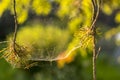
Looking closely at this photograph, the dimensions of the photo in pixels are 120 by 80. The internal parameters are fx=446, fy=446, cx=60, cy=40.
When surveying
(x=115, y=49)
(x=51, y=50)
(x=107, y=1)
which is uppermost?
(x=51, y=50)

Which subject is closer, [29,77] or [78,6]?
[78,6]

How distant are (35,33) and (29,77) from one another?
1.66 ft

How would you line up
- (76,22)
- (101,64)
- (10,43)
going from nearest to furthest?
1. (10,43)
2. (76,22)
3. (101,64)

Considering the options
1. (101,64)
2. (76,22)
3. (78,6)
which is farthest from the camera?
(101,64)

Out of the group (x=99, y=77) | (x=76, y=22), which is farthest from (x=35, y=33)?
(x=76, y=22)

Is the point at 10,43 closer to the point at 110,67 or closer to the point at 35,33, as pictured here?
the point at 35,33

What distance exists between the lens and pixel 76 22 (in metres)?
2.20

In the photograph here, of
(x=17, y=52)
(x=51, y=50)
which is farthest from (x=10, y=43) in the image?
(x=51, y=50)

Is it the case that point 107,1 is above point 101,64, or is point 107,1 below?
above

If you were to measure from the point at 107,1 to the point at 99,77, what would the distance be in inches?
120

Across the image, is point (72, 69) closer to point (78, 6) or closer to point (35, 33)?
point (35, 33)

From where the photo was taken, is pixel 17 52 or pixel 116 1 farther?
pixel 116 1

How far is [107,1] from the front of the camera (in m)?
1.77

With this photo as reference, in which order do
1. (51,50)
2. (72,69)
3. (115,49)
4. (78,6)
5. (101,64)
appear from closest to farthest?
1. (51,50)
2. (78,6)
3. (72,69)
4. (101,64)
5. (115,49)
